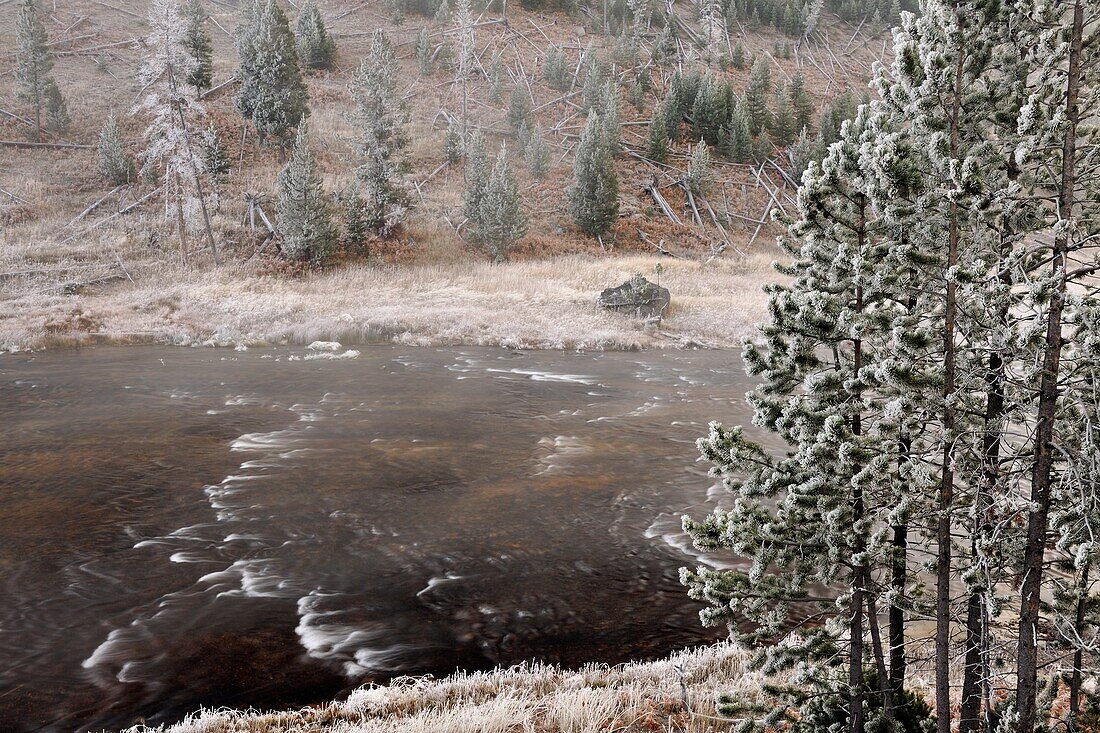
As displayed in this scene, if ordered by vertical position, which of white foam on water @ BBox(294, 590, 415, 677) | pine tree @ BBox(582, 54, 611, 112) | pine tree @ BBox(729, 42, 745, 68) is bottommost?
white foam on water @ BBox(294, 590, 415, 677)

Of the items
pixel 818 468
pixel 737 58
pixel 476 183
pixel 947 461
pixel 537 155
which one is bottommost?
pixel 818 468

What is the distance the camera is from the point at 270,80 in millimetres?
48656

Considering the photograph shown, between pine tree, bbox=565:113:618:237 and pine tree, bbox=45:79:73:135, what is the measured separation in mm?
33936

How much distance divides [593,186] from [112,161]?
29.0 metres

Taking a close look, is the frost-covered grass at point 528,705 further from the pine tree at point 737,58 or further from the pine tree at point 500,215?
the pine tree at point 737,58

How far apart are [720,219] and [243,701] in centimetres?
5211

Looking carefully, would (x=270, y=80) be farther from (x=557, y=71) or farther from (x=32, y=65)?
(x=557, y=71)

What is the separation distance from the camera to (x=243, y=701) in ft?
22.3

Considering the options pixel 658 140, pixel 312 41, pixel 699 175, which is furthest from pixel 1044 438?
pixel 312 41

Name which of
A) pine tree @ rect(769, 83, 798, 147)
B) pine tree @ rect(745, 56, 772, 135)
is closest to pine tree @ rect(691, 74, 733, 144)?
pine tree @ rect(745, 56, 772, 135)

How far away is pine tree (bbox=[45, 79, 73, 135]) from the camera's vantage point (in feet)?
159

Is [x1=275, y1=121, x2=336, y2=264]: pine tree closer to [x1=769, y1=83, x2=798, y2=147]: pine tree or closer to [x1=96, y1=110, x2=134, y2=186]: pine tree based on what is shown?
[x1=96, y1=110, x2=134, y2=186]: pine tree

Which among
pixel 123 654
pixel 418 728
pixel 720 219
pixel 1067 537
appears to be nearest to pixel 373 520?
pixel 123 654

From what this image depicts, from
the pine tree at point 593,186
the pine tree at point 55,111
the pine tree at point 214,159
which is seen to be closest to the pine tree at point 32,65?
the pine tree at point 55,111
